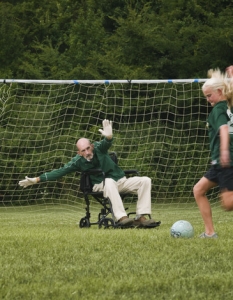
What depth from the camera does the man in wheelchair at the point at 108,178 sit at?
9.23m

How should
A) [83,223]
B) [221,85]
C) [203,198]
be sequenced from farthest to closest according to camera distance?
[83,223] < [203,198] < [221,85]

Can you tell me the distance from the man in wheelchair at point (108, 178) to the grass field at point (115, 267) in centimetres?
204

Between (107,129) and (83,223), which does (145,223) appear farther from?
(107,129)

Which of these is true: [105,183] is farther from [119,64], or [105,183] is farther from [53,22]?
[53,22]

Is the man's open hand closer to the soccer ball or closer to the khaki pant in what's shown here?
the khaki pant

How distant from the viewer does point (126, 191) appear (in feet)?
31.4

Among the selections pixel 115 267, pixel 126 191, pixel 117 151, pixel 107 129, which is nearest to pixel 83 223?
pixel 126 191

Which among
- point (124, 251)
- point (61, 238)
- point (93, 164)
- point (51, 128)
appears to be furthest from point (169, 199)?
point (124, 251)

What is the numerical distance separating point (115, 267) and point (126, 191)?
4444 mm

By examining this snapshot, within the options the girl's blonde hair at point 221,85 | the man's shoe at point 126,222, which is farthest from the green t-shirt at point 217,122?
the man's shoe at point 126,222

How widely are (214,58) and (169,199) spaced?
7.20m

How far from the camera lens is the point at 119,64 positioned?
22.6 meters

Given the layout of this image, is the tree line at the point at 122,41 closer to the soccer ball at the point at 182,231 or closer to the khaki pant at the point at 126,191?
the khaki pant at the point at 126,191

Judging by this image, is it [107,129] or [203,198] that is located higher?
[107,129]
